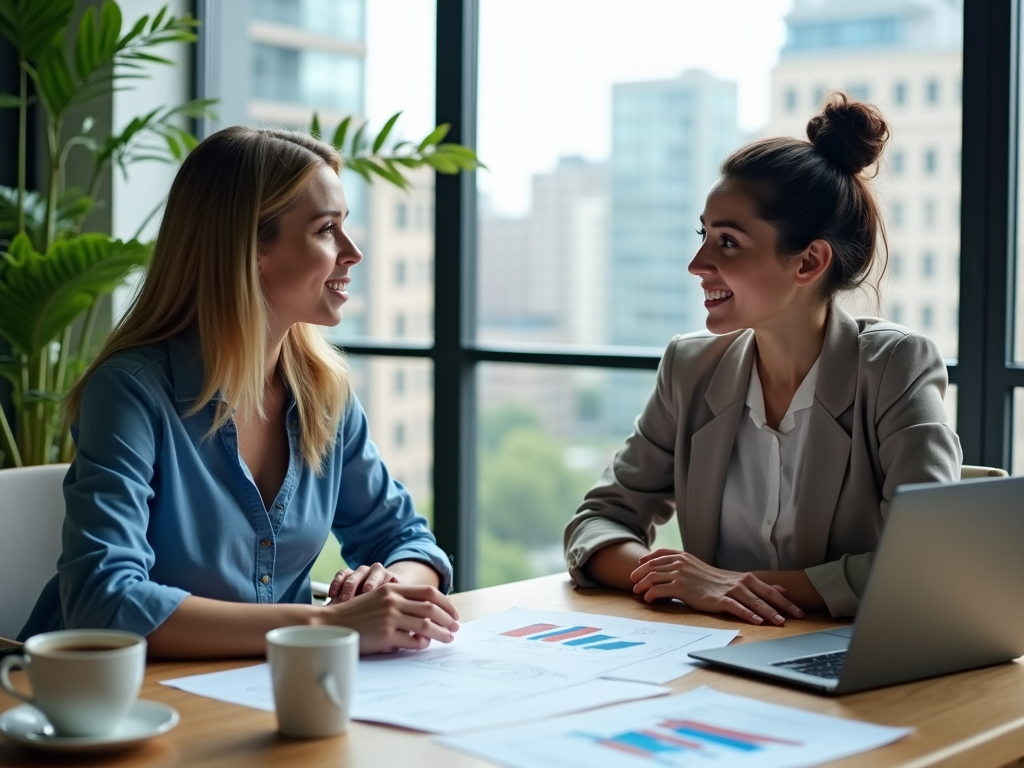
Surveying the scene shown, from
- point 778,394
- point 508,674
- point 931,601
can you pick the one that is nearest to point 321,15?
point 778,394

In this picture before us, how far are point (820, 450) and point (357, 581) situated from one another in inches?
29.4

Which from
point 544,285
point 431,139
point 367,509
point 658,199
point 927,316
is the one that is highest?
point 431,139

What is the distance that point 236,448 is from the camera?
1.71 m

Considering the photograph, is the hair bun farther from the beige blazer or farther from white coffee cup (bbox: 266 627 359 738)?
white coffee cup (bbox: 266 627 359 738)

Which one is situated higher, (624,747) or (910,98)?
(910,98)

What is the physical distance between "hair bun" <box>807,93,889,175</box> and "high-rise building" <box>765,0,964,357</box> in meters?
0.36

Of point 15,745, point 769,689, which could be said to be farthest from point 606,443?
point 15,745

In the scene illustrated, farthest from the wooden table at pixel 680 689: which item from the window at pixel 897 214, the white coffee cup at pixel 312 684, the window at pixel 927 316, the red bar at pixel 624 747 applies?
the window at pixel 897 214

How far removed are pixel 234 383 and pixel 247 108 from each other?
2370 mm

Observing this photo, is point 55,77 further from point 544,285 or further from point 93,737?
point 93,737

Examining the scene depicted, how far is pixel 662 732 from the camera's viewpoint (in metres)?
1.13

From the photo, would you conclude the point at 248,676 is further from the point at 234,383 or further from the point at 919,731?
the point at 919,731

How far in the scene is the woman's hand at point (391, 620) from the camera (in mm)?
1389

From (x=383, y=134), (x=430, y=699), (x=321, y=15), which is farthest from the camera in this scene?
(x=321, y=15)
